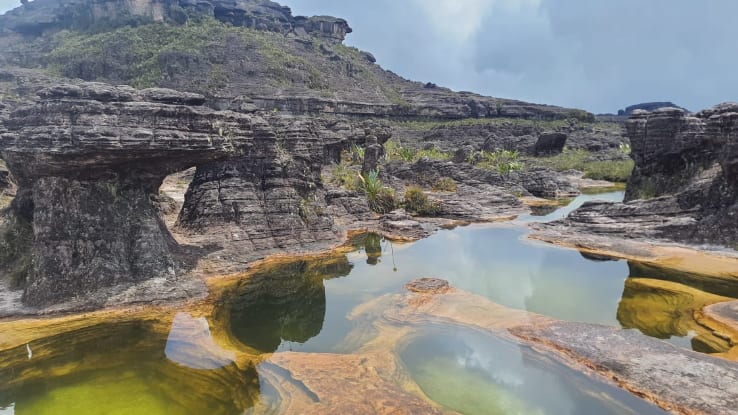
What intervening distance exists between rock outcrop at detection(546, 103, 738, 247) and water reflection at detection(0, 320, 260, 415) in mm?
26181

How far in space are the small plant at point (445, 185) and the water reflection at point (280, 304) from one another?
30.8 m

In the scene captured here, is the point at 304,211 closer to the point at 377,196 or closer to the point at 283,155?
the point at 283,155

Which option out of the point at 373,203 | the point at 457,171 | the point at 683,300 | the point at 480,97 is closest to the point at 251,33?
the point at 480,97

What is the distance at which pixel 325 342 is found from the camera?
536 inches

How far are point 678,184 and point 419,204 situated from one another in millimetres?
19839

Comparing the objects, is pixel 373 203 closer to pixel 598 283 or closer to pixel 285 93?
pixel 598 283

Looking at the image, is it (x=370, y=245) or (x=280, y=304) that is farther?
(x=370, y=245)

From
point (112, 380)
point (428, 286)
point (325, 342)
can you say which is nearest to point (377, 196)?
point (428, 286)

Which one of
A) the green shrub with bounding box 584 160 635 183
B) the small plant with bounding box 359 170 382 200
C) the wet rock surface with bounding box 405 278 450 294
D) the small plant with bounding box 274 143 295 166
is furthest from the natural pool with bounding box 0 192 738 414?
the green shrub with bounding box 584 160 635 183

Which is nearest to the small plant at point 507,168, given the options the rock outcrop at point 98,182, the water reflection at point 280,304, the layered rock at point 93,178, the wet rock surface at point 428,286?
the water reflection at point 280,304

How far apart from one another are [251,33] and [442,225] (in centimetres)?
12281

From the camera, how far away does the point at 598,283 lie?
1992 centimetres

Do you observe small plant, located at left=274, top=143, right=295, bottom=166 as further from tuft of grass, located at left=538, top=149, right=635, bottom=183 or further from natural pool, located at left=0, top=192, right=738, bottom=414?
tuft of grass, located at left=538, top=149, right=635, bottom=183

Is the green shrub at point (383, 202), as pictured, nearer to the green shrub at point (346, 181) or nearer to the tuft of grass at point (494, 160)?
the green shrub at point (346, 181)
